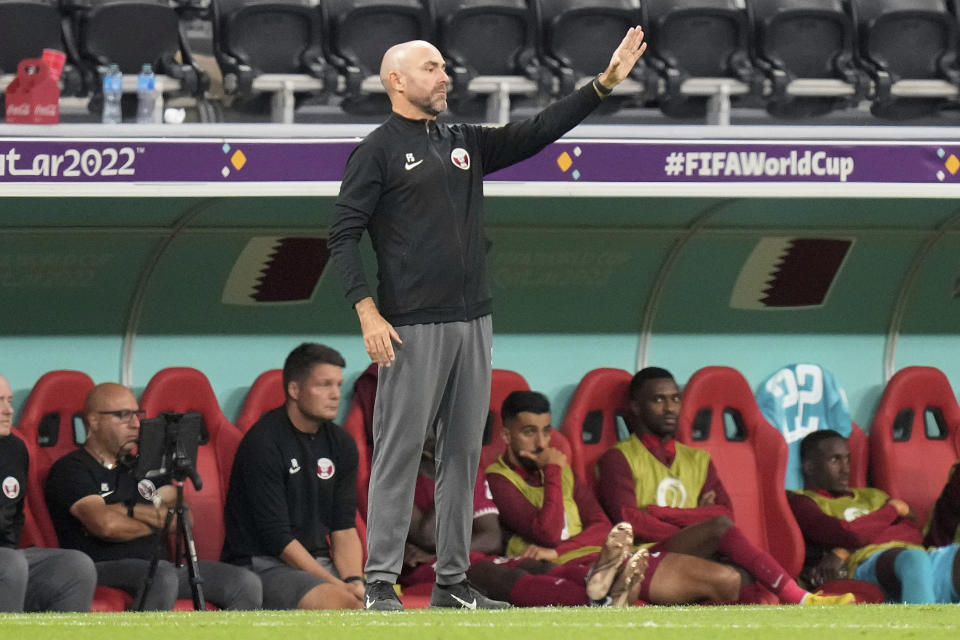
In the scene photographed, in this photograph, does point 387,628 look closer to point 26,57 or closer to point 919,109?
point 26,57

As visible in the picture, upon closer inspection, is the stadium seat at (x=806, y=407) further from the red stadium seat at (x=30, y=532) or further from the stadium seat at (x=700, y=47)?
the red stadium seat at (x=30, y=532)

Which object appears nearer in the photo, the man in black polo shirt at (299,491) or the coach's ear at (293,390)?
the man in black polo shirt at (299,491)

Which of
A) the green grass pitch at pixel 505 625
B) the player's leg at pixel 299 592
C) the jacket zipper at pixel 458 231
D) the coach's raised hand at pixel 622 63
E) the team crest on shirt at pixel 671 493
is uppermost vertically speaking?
the coach's raised hand at pixel 622 63

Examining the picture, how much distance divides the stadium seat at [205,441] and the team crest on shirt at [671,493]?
181 cm

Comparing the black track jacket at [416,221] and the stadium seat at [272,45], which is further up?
the stadium seat at [272,45]

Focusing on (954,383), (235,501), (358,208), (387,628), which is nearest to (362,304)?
(358,208)

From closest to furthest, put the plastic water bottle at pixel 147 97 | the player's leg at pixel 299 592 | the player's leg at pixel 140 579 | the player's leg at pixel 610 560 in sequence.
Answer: the player's leg at pixel 140 579
the player's leg at pixel 610 560
the player's leg at pixel 299 592
the plastic water bottle at pixel 147 97

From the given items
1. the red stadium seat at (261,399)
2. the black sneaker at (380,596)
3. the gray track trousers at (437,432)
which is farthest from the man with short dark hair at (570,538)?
the black sneaker at (380,596)

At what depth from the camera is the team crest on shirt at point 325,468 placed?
7086 mm

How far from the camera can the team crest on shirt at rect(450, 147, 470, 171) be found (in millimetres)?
5082

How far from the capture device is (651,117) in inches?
341

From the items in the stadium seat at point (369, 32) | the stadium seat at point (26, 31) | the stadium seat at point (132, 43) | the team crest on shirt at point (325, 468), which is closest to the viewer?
the team crest on shirt at point (325, 468)

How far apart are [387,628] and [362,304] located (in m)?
1.02

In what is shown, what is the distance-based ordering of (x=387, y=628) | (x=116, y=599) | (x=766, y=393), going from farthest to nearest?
(x=766, y=393) → (x=116, y=599) → (x=387, y=628)
